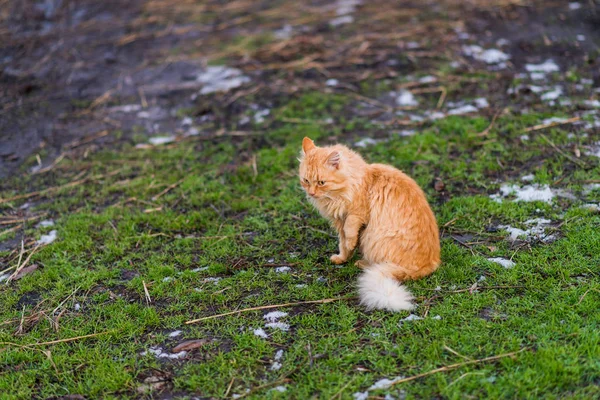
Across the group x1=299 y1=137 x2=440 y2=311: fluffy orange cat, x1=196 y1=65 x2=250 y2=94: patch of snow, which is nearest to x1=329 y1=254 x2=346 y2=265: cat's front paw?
x1=299 y1=137 x2=440 y2=311: fluffy orange cat

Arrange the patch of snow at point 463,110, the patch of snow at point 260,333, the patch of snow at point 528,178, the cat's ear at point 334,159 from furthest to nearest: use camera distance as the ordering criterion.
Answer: the patch of snow at point 463,110, the patch of snow at point 528,178, the cat's ear at point 334,159, the patch of snow at point 260,333

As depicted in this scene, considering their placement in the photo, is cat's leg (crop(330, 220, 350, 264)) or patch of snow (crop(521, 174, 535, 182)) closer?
cat's leg (crop(330, 220, 350, 264))

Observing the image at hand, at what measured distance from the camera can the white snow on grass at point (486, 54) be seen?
7157 mm

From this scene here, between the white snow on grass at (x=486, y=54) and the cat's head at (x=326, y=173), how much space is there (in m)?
4.23

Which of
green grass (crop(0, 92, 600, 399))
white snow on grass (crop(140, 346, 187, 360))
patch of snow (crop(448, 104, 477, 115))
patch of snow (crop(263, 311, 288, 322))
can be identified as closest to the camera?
green grass (crop(0, 92, 600, 399))

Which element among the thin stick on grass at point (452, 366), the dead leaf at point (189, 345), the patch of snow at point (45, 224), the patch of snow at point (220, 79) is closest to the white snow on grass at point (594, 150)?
the thin stick on grass at point (452, 366)

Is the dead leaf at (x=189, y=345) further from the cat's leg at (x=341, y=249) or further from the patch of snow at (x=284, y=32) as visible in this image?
the patch of snow at (x=284, y=32)

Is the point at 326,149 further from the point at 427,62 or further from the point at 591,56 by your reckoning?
the point at 591,56

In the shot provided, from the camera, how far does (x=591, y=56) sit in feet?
22.9

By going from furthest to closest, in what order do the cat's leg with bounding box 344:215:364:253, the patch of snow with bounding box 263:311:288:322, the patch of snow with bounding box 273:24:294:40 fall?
the patch of snow with bounding box 273:24:294:40 → the cat's leg with bounding box 344:215:364:253 → the patch of snow with bounding box 263:311:288:322

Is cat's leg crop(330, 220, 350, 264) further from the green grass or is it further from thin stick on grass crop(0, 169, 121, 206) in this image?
thin stick on grass crop(0, 169, 121, 206)

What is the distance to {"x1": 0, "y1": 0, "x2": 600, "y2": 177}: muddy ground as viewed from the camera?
662cm

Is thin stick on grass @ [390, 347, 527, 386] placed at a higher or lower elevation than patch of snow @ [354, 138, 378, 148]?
higher

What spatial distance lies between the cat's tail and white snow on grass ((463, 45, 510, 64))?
4722 mm
